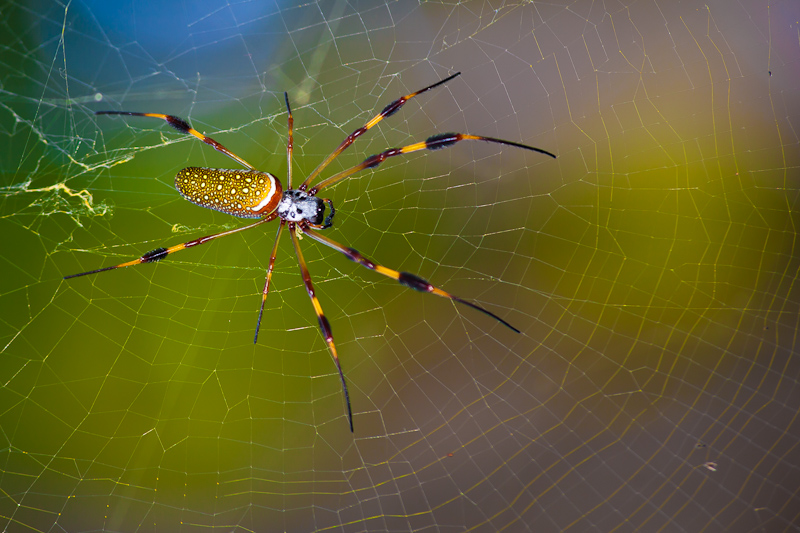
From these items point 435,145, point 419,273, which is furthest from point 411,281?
point 419,273

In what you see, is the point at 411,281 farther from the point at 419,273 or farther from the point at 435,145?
the point at 419,273

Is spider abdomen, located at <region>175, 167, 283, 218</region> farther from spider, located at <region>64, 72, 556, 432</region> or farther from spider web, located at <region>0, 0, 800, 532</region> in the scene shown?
spider web, located at <region>0, 0, 800, 532</region>

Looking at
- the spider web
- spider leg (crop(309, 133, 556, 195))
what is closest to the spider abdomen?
spider leg (crop(309, 133, 556, 195))

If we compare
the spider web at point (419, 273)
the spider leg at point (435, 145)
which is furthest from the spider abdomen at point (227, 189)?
the spider web at point (419, 273)

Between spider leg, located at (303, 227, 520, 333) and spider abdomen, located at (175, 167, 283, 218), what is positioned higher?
spider abdomen, located at (175, 167, 283, 218)

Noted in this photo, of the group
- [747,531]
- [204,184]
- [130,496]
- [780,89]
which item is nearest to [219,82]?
[204,184]

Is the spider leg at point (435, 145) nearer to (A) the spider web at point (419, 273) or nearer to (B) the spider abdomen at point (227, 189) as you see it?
(B) the spider abdomen at point (227, 189)
